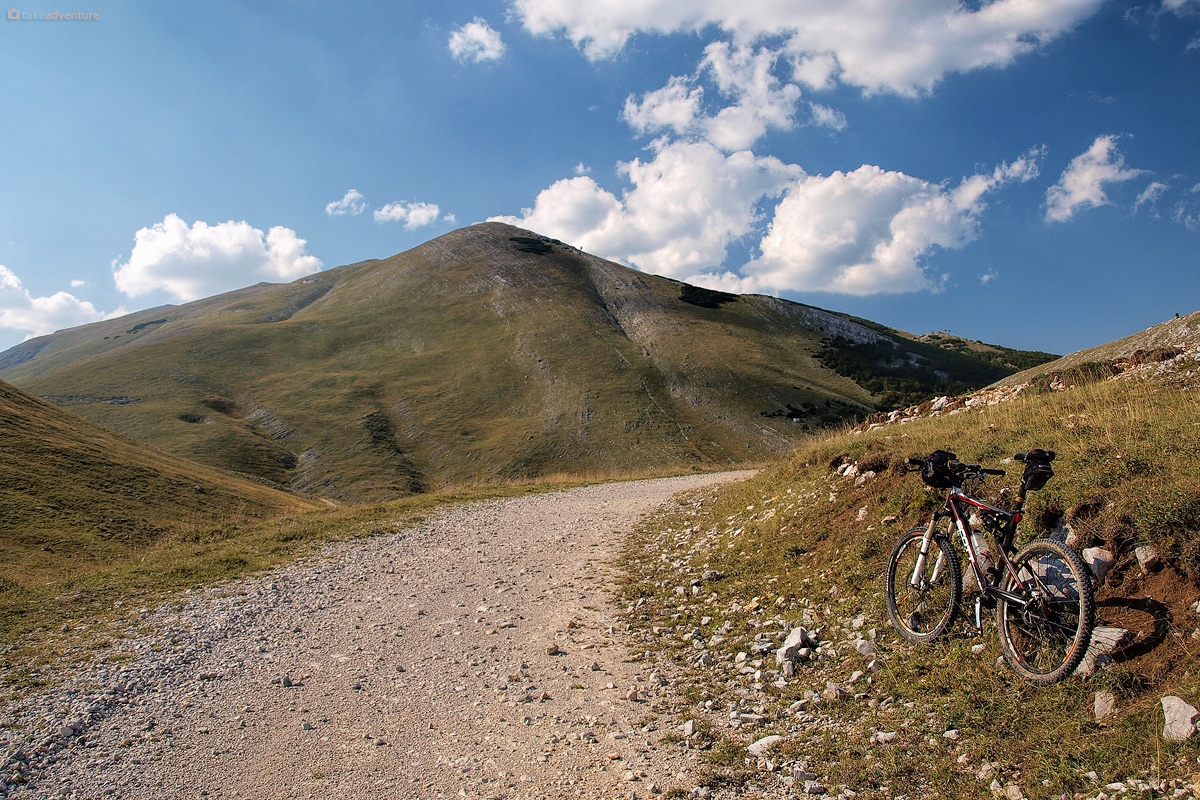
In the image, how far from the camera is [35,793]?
4.86 metres

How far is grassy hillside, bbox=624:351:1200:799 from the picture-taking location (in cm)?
415

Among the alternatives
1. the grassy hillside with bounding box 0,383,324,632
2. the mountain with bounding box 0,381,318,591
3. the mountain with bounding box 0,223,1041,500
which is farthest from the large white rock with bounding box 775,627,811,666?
the mountain with bounding box 0,223,1041,500

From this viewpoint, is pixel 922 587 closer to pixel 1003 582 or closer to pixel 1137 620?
pixel 1003 582

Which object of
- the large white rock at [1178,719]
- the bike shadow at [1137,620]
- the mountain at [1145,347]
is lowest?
the large white rock at [1178,719]

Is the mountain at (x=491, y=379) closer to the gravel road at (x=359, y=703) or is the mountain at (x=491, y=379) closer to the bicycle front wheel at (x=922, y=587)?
the gravel road at (x=359, y=703)

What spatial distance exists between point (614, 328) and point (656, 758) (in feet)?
309

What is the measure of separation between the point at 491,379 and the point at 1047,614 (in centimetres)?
7866

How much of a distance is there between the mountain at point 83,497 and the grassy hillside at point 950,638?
14.0m

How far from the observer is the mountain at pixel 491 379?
206ft

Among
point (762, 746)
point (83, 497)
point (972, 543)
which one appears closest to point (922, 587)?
point (972, 543)

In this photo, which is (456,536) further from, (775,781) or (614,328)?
(614,328)

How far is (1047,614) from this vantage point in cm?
491

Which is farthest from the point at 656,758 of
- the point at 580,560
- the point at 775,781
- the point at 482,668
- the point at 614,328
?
the point at 614,328

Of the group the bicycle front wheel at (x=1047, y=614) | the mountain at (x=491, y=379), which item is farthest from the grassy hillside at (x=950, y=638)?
the mountain at (x=491, y=379)
